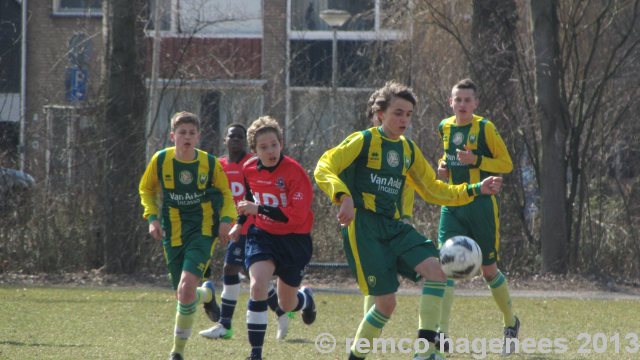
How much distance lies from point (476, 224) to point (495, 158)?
0.56m

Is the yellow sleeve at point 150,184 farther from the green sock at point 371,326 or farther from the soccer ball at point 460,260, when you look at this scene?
the soccer ball at point 460,260

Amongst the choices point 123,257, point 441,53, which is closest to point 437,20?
point 441,53

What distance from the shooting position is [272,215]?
808 cm

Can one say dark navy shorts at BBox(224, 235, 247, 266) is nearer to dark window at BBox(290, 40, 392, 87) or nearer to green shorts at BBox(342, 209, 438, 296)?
green shorts at BBox(342, 209, 438, 296)

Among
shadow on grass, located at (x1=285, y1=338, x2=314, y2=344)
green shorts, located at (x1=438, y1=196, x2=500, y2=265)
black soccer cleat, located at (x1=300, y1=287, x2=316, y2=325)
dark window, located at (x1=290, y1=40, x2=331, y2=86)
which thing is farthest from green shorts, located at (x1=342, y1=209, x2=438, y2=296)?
dark window, located at (x1=290, y1=40, x2=331, y2=86)

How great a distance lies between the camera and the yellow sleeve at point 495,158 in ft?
29.5

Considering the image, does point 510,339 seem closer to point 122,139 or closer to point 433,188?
point 433,188

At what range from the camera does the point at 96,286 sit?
1453 cm

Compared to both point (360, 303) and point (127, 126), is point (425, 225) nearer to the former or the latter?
point (360, 303)

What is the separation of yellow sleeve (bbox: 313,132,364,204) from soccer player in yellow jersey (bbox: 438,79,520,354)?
6.12 ft

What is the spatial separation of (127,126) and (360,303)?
4754mm

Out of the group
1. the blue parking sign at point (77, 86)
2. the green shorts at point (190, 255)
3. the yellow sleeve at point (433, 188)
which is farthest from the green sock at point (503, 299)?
the blue parking sign at point (77, 86)

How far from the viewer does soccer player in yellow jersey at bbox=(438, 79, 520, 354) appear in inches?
354

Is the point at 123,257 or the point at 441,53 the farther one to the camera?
the point at 441,53
